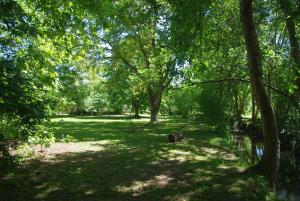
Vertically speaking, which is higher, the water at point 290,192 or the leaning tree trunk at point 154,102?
the leaning tree trunk at point 154,102

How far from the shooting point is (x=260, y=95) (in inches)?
354

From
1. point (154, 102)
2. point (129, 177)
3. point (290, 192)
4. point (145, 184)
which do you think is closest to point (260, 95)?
point (290, 192)

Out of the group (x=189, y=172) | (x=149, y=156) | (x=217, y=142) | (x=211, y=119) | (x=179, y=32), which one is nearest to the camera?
(x=179, y=32)

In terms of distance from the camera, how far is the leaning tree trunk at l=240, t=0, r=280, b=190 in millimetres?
8633

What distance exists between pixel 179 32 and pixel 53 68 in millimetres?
3244

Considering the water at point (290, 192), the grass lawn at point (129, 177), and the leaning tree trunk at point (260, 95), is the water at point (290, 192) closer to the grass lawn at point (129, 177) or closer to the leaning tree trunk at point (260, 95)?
the leaning tree trunk at point (260, 95)

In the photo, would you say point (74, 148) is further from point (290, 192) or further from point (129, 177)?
point (290, 192)

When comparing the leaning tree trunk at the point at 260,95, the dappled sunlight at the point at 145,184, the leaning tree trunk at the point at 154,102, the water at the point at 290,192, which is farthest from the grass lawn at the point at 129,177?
the leaning tree trunk at the point at 154,102

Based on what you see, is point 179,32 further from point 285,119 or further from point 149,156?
point 285,119

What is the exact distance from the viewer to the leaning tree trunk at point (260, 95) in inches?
340

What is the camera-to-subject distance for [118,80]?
3180cm

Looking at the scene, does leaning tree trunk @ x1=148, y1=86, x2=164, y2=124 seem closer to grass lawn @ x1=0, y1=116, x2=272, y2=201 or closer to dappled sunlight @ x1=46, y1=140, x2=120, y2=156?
dappled sunlight @ x1=46, y1=140, x2=120, y2=156

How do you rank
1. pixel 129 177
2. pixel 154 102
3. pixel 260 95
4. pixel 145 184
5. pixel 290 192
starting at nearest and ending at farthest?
pixel 145 184
pixel 260 95
pixel 129 177
pixel 290 192
pixel 154 102

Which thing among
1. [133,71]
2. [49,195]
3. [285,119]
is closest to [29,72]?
[49,195]
